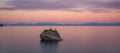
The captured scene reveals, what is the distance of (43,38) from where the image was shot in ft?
151

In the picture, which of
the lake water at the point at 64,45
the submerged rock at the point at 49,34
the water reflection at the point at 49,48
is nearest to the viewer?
the lake water at the point at 64,45

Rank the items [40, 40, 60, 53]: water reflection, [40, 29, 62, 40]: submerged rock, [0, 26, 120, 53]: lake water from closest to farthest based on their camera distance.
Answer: [0, 26, 120, 53]: lake water, [40, 40, 60, 53]: water reflection, [40, 29, 62, 40]: submerged rock

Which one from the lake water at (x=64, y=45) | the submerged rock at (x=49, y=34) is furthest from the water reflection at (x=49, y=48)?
the submerged rock at (x=49, y=34)

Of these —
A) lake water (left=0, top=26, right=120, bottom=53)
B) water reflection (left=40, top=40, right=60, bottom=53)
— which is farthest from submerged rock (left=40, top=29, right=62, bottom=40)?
water reflection (left=40, top=40, right=60, bottom=53)

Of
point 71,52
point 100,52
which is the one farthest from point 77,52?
point 100,52

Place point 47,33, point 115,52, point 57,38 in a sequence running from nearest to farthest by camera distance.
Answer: point 115,52 < point 47,33 < point 57,38

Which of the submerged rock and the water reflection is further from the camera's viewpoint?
the submerged rock

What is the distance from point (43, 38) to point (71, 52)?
18.2 m

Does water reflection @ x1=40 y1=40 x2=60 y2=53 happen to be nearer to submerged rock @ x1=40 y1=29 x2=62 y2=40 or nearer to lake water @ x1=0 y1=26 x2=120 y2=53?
lake water @ x1=0 y1=26 x2=120 y2=53

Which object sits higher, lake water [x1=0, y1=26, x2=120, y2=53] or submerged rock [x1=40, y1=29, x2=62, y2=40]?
submerged rock [x1=40, y1=29, x2=62, y2=40]

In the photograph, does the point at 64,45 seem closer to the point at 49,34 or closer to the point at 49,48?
the point at 49,48

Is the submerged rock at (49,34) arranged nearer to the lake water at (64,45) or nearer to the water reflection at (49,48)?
the lake water at (64,45)

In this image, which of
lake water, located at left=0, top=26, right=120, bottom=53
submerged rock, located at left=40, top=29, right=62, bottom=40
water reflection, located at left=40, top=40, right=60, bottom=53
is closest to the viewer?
lake water, located at left=0, top=26, right=120, bottom=53

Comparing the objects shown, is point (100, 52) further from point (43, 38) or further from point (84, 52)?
point (43, 38)
